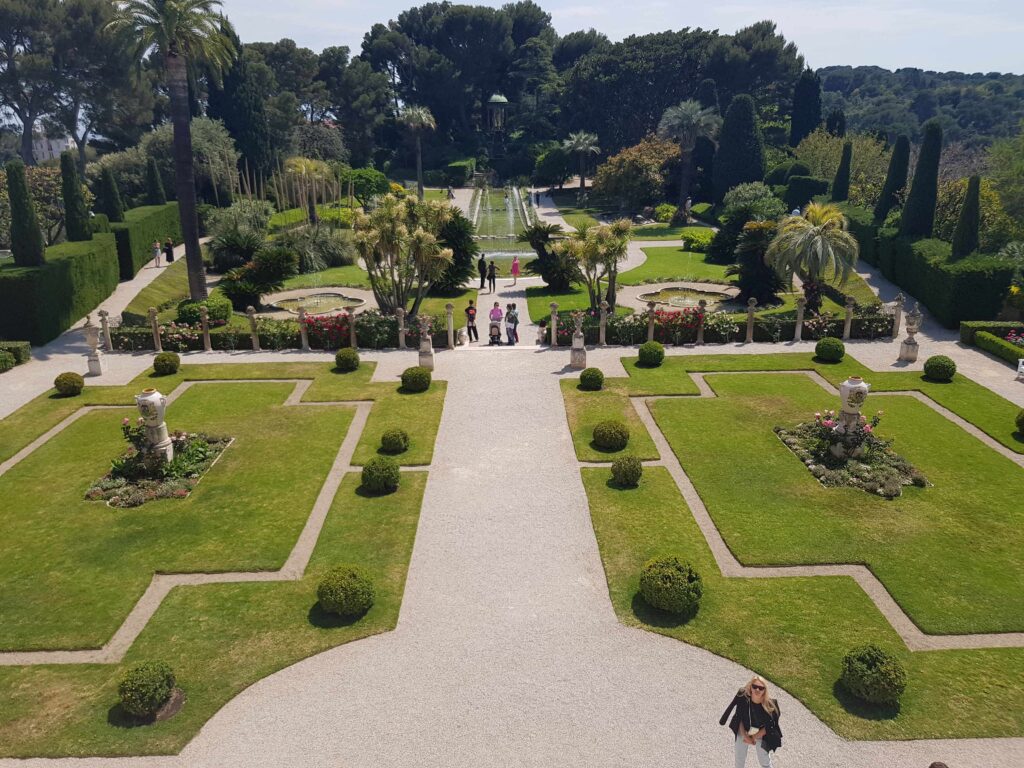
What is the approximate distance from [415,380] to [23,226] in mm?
21975

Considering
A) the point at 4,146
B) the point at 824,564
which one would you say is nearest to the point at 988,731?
the point at 824,564

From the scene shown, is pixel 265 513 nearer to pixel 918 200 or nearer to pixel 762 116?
pixel 918 200

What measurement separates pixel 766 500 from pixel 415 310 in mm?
22467

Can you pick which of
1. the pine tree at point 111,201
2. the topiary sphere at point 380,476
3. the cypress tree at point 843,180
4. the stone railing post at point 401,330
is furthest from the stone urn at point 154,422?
the cypress tree at point 843,180

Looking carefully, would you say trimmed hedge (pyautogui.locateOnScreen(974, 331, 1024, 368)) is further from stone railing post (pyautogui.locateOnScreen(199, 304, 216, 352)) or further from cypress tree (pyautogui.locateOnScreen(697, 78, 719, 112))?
cypress tree (pyautogui.locateOnScreen(697, 78, 719, 112))

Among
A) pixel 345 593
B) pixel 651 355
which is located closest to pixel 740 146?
pixel 651 355

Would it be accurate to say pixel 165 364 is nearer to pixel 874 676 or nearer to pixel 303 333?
pixel 303 333

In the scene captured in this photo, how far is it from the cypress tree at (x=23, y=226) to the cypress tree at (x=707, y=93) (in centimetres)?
8015

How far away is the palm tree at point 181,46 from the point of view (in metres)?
36.8

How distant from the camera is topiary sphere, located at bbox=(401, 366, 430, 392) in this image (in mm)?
28953

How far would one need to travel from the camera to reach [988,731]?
41.6ft

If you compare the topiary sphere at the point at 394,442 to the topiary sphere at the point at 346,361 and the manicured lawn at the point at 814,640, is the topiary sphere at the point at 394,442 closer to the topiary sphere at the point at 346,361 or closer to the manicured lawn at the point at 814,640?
the manicured lawn at the point at 814,640

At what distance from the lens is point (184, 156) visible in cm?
3862

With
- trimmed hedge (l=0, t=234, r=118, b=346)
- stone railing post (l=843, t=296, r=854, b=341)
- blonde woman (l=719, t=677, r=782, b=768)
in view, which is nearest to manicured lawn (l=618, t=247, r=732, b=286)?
stone railing post (l=843, t=296, r=854, b=341)
